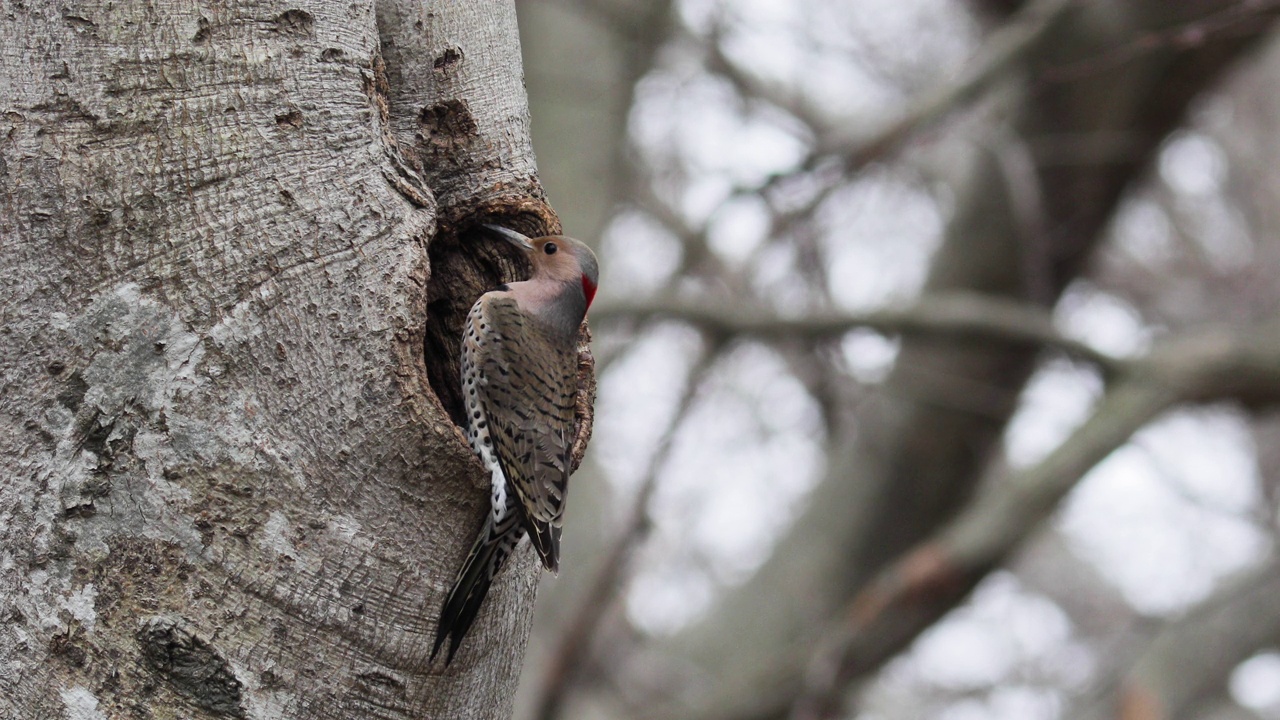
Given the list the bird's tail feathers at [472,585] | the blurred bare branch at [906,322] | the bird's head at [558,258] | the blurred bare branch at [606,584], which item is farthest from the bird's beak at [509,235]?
the blurred bare branch at [906,322]

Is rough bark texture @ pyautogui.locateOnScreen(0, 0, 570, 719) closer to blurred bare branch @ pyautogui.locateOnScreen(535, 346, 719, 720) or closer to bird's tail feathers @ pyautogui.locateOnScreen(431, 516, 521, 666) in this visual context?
bird's tail feathers @ pyautogui.locateOnScreen(431, 516, 521, 666)

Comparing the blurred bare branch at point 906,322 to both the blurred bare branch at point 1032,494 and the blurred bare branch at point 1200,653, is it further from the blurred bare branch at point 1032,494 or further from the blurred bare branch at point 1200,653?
the blurred bare branch at point 1200,653

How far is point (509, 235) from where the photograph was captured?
240cm

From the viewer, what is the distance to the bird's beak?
92.9 inches

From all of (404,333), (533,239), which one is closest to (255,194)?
(404,333)

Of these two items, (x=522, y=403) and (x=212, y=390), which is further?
(x=522, y=403)

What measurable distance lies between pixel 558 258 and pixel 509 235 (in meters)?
0.41

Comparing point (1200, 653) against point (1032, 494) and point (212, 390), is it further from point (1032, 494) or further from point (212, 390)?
point (212, 390)

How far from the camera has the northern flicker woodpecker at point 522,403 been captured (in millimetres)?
1944

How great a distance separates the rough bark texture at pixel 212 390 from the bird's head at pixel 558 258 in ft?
1.56

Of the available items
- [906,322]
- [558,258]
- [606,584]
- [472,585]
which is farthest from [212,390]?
[906,322]

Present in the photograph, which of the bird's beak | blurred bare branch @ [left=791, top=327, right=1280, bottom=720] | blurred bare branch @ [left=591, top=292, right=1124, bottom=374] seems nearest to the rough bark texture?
the bird's beak

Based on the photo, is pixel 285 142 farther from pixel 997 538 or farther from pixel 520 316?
pixel 997 538

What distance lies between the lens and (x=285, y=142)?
6.23 ft
